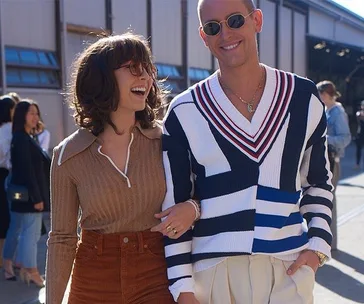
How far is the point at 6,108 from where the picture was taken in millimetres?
7637

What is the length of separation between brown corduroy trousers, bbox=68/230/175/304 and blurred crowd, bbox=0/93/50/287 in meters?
4.20

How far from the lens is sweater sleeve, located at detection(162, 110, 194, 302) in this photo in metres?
2.64

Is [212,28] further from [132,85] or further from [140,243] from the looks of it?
[140,243]

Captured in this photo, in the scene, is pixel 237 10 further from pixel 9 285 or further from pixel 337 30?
→ pixel 337 30

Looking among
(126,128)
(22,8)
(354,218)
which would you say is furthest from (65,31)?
(126,128)

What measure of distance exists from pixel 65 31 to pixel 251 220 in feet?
34.4

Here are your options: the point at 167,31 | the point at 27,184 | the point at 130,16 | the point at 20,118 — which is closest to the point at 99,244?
the point at 27,184

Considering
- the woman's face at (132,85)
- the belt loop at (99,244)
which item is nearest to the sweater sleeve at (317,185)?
the woman's face at (132,85)

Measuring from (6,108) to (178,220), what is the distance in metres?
5.46

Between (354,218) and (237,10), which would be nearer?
(237,10)

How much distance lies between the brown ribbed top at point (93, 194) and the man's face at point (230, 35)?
0.53 m

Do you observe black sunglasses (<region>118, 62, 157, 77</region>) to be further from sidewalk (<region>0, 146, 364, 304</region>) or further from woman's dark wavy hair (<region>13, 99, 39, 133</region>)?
woman's dark wavy hair (<region>13, 99, 39, 133</region>)

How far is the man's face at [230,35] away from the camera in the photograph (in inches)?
103

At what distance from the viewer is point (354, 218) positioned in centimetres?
1066
